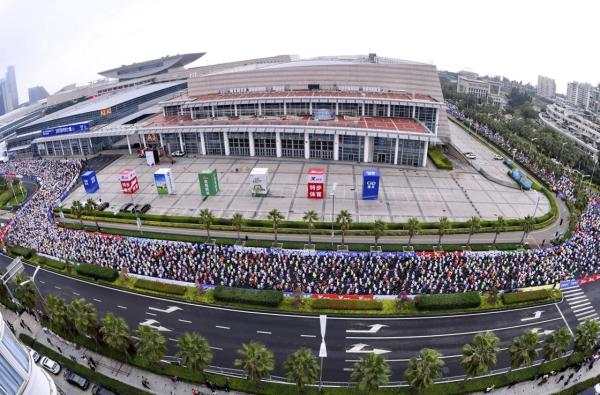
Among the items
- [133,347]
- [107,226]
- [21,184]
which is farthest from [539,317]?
[21,184]

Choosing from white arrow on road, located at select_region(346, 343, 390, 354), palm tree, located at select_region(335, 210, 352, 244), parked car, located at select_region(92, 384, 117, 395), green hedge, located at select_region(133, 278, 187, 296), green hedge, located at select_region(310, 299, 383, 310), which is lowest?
parked car, located at select_region(92, 384, 117, 395)

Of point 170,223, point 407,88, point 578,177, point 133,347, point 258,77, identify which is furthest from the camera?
point 258,77

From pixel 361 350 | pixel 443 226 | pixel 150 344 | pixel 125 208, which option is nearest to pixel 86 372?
pixel 150 344

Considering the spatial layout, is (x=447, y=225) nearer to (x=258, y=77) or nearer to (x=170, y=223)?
(x=170, y=223)

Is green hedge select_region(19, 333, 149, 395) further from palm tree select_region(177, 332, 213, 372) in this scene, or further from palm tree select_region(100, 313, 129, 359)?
palm tree select_region(177, 332, 213, 372)

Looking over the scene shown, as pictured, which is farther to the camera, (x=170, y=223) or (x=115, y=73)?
(x=115, y=73)

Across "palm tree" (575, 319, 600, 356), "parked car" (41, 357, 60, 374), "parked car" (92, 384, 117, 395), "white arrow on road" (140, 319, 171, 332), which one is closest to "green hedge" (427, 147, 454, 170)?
"palm tree" (575, 319, 600, 356)
